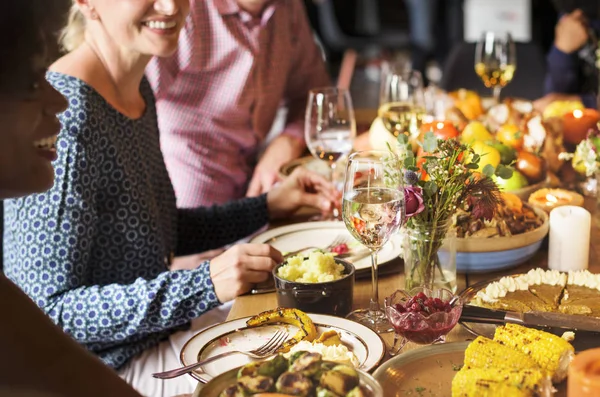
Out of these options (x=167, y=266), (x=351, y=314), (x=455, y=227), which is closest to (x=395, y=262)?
(x=455, y=227)

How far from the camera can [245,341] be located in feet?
3.78

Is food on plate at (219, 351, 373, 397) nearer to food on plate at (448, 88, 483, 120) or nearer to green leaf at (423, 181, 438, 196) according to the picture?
green leaf at (423, 181, 438, 196)

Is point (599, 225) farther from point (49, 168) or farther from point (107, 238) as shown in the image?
point (49, 168)

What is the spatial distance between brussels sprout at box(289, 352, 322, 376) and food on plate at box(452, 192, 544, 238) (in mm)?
664

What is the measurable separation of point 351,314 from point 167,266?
68cm

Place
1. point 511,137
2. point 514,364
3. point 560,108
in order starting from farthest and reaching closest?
point 560,108, point 511,137, point 514,364

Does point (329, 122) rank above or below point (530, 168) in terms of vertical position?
above

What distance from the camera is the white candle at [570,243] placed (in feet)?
4.68

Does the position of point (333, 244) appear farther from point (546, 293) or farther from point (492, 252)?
point (546, 293)

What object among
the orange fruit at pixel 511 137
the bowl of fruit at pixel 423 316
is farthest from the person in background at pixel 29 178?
the orange fruit at pixel 511 137

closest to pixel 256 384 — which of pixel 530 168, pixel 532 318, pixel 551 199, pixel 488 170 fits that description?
pixel 532 318

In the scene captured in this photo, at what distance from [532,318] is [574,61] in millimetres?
2353

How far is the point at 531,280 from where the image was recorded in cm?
132

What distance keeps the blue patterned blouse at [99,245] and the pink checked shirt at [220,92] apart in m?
Result: 0.82
